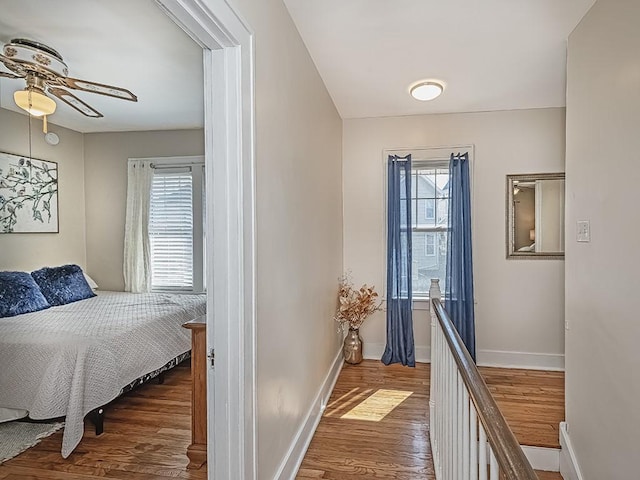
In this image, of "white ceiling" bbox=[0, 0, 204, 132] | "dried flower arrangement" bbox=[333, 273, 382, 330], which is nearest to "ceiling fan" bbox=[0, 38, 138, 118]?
"white ceiling" bbox=[0, 0, 204, 132]

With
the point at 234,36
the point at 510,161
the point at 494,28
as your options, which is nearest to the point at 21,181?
the point at 234,36

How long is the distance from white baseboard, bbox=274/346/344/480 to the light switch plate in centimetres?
195

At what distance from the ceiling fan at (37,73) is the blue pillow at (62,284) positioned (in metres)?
1.80

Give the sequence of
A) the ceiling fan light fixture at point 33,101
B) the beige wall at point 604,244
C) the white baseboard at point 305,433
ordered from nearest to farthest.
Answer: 1. the beige wall at point 604,244
2. the white baseboard at point 305,433
3. the ceiling fan light fixture at point 33,101

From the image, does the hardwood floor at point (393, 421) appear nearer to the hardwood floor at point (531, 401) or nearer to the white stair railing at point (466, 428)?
the hardwood floor at point (531, 401)

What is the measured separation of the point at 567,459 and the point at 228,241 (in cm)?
239

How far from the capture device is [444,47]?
2707 mm

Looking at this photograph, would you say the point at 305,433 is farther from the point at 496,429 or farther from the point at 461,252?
the point at 461,252

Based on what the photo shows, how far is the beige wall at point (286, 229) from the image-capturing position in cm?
184

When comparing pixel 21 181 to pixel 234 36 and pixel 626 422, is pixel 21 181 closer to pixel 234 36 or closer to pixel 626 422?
pixel 234 36

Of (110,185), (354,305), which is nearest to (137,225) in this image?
(110,185)

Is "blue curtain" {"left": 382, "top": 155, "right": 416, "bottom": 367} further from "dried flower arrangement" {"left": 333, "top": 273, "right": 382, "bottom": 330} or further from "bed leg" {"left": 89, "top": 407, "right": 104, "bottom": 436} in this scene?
"bed leg" {"left": 89, "top": 407, "right": 104, "bottom": 436}

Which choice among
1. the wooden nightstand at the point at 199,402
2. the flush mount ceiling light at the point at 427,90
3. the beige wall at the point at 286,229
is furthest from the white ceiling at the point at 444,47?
the wooden nightstand at the point at 199,402

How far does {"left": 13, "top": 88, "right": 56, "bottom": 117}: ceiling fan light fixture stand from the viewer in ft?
8.75
